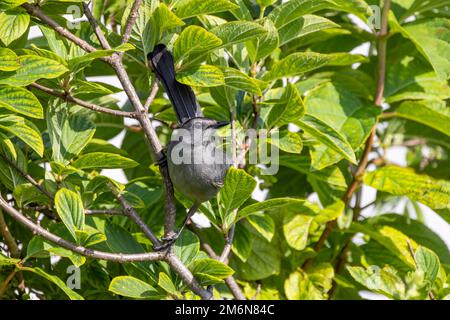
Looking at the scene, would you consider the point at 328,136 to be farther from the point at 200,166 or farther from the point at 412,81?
the point at 412,81

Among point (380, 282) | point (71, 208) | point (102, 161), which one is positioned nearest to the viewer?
point (380, 282)

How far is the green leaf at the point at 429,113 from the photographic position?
2846 millimetres

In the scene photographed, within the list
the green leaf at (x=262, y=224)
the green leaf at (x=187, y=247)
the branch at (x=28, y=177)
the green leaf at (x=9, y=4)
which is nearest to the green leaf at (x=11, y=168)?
the branch at (x=28, y=177)

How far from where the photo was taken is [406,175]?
2916 mm

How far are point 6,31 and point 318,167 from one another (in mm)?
1090

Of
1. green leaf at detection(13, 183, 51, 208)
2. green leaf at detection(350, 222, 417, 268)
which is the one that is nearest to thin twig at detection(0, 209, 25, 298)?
green leaf at detection(13, 183, 51, 208)

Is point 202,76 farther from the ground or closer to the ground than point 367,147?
farther from the ground

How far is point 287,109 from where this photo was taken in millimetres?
2512

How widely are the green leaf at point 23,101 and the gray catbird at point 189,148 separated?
38cm

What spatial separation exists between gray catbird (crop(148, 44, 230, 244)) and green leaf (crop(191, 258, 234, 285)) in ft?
0.36

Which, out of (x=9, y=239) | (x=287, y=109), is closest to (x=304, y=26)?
(x=287, y=109)

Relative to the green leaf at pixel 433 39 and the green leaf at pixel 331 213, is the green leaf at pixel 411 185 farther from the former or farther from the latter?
the green leaf at pixel 433 39

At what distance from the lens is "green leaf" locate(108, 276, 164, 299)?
227 cm

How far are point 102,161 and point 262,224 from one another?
663 millimetres
